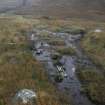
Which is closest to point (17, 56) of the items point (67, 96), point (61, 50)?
point (61, 50)

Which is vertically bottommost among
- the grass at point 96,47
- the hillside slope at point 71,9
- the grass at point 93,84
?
the hillside slope at point 71,9

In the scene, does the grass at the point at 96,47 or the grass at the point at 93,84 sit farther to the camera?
the grass at the point at 96,47

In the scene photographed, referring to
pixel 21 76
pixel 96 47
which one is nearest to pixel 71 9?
pixel 96 47

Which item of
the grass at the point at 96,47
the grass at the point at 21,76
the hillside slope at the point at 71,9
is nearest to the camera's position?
the grass at the point at 21,76

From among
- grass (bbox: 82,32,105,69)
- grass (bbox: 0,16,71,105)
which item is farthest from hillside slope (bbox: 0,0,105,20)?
grass (bbox: 0,16,71,105)

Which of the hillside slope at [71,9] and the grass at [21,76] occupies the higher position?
the grass at [21,76]

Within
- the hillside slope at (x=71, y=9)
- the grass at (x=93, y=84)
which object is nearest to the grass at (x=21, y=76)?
the grass at (x=93, y=84)

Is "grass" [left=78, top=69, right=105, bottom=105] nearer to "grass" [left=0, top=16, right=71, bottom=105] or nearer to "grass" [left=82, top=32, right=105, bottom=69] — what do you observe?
"grass" [left=0, top=16, right=71, bottom=105]

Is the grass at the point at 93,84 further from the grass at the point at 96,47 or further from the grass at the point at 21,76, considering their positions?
the grass at the point at 96,47

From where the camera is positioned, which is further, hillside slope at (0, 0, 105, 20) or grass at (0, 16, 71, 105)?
hillside slope at (0, 0, 105, 20)

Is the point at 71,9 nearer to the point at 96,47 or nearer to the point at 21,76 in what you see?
the point at 96,47

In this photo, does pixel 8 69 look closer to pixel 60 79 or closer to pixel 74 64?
pixel 60 79
